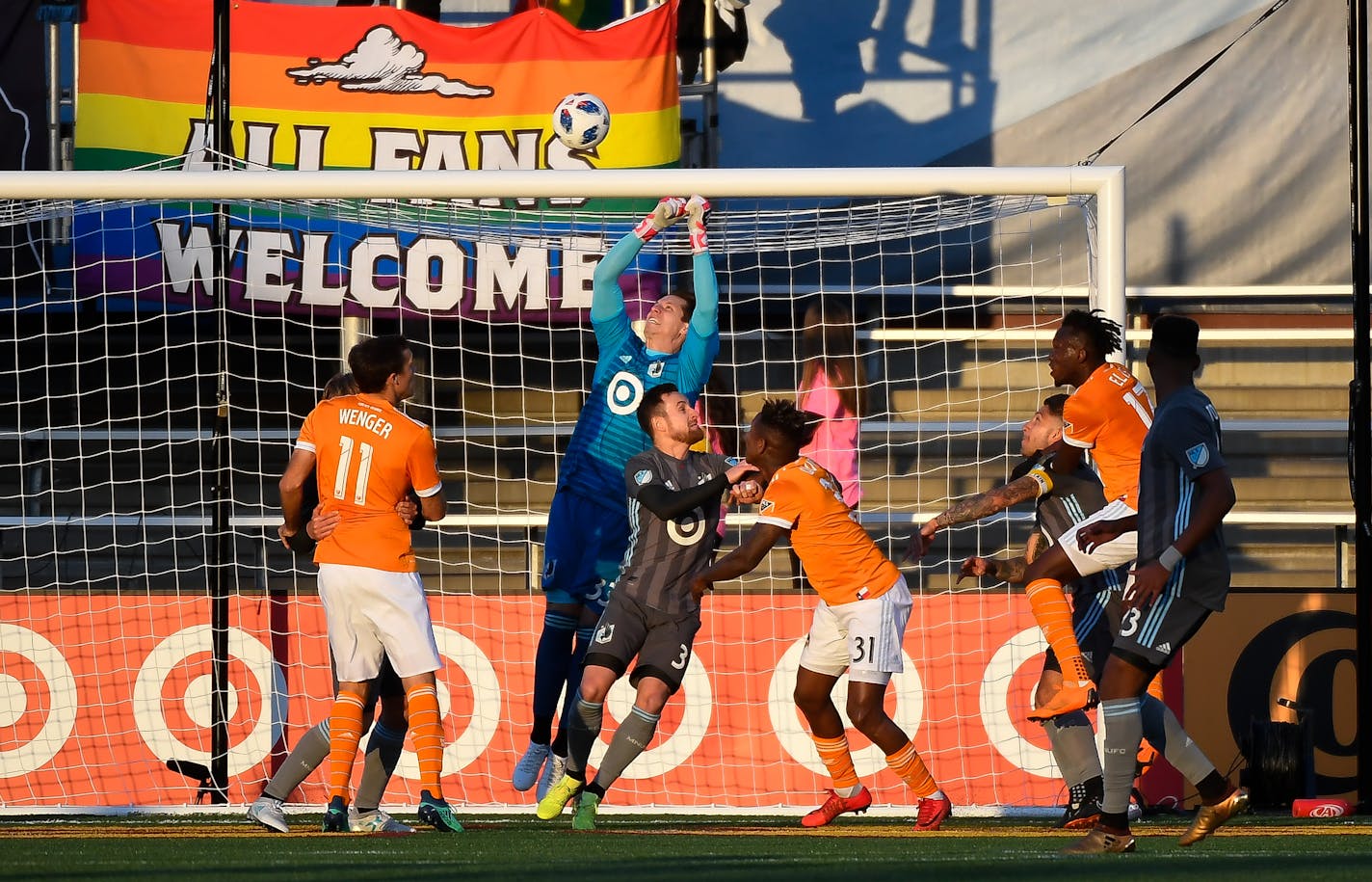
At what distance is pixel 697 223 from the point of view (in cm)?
773

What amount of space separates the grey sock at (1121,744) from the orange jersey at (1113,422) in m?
1.33

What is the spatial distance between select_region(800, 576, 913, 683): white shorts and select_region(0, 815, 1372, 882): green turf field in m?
0.67

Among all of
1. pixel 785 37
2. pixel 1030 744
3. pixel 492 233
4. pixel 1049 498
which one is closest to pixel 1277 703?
pixel 1030 744

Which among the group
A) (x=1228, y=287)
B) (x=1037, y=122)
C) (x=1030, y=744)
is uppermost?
(x=1037, y=122)

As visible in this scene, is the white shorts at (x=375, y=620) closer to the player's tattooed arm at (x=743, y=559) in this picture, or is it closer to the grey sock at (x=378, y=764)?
the grey sock at (x=378, y=764)

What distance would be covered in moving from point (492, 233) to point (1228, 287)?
5379 millimetres

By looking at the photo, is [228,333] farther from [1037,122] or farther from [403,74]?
[1037,122]

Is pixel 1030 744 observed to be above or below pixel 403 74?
below

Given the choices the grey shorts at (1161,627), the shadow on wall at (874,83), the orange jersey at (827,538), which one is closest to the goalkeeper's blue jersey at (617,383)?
the orange jersey at (827,538)

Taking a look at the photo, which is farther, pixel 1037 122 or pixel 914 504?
pixel 1037 122

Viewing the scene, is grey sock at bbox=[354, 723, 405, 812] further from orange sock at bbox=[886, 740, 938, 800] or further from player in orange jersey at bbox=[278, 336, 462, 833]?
orange sock at bbox=[886, 740, 938, 800]

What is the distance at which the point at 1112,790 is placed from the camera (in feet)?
18.8

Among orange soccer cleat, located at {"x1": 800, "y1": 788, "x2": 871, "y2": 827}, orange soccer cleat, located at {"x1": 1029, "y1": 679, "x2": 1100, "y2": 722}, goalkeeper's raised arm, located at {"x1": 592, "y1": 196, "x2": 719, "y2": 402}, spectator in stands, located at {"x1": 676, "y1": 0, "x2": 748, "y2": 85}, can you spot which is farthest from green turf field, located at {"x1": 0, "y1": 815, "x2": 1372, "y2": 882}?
spectator in stands, located at {"x1": 676, "y1": 0, "x2": 748, "y2": 85}

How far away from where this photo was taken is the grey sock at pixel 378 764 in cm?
689
